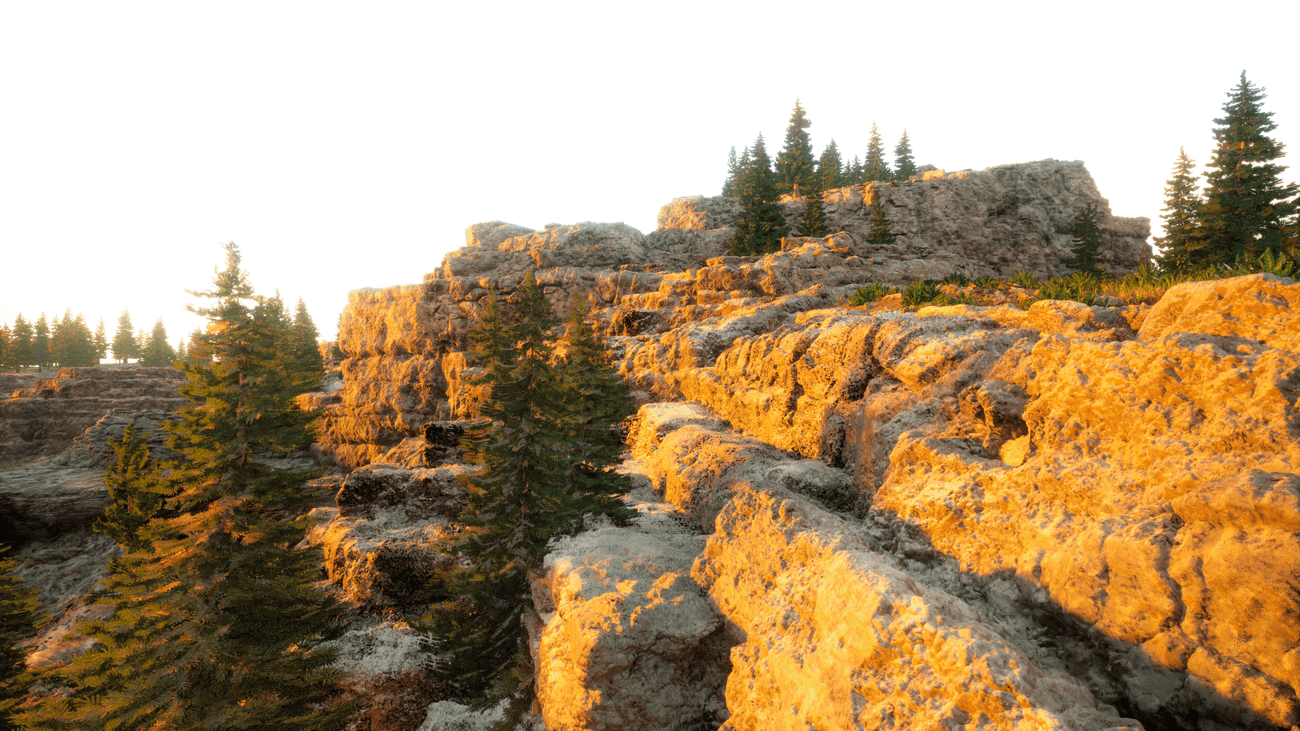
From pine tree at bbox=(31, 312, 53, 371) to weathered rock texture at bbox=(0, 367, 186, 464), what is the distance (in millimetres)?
46167

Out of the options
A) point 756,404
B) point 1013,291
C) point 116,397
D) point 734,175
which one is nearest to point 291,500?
point 756,404

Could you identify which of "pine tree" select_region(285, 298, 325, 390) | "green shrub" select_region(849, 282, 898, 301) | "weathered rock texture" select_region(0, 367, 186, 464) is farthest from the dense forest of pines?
"weathered rock texture" select_region(0, 367, 186, 464)

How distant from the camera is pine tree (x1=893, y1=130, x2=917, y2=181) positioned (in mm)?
79312

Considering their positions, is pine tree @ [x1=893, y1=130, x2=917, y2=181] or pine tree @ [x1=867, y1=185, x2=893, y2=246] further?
pine tree @ [x1=893, y1=130, x2=917, y2=181]

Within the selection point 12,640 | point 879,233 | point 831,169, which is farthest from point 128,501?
point 831,169

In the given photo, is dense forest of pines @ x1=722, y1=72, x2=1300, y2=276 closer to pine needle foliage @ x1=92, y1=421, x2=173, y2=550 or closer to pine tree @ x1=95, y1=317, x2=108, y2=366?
pine needle foliage @ x1=92, y1=421, x2=173, y2=550

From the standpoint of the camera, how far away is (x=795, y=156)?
250 feet

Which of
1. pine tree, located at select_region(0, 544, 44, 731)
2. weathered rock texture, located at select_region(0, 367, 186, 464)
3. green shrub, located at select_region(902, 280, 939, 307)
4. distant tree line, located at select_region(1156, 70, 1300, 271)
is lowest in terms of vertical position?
pine tree, located at select_region(0, 544, 44, 731)

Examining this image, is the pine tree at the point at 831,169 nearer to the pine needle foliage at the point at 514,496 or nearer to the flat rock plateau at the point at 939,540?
the flat rock plateau at the point at 939,540

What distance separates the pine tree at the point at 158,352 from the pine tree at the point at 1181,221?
453ft

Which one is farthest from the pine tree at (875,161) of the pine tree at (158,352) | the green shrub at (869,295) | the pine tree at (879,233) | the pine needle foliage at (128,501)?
the pine tree at (158,352)

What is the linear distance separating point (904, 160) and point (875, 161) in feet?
15.7

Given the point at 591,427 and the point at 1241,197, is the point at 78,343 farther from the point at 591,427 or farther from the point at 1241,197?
the point at 1241,197

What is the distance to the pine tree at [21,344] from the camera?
83.3m
